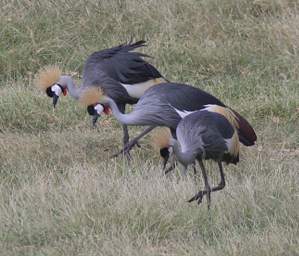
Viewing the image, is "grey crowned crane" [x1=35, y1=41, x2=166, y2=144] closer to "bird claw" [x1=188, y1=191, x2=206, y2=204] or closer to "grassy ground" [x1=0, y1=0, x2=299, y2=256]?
"grassy ground" [x1=0, y1=0, x2=299, y2=256]

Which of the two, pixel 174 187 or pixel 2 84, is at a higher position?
pixel 174 187

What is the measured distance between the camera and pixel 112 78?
6832 millimetres

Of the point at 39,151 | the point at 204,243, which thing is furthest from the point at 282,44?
the point at 204,243

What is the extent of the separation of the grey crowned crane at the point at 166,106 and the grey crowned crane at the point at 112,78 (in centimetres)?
72

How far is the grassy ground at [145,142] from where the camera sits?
4.88 m

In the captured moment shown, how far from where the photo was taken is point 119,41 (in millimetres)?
8805

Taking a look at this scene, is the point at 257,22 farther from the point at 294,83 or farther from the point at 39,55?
the point at 39,55

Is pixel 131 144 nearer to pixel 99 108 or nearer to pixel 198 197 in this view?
pixel 99 108

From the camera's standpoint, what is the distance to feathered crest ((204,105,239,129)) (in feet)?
19.2

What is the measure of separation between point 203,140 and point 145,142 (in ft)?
5.10

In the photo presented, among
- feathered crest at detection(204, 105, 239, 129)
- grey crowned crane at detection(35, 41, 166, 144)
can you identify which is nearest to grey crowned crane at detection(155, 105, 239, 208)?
feathered crest at detection(204, 105, 239, 129)

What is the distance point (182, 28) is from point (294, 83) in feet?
4.71

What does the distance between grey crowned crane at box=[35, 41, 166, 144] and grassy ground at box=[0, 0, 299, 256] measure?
378 mm

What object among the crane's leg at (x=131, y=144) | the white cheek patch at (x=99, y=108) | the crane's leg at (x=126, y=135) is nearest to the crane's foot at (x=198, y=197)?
the white cheek patch at (x=99, y=108)
